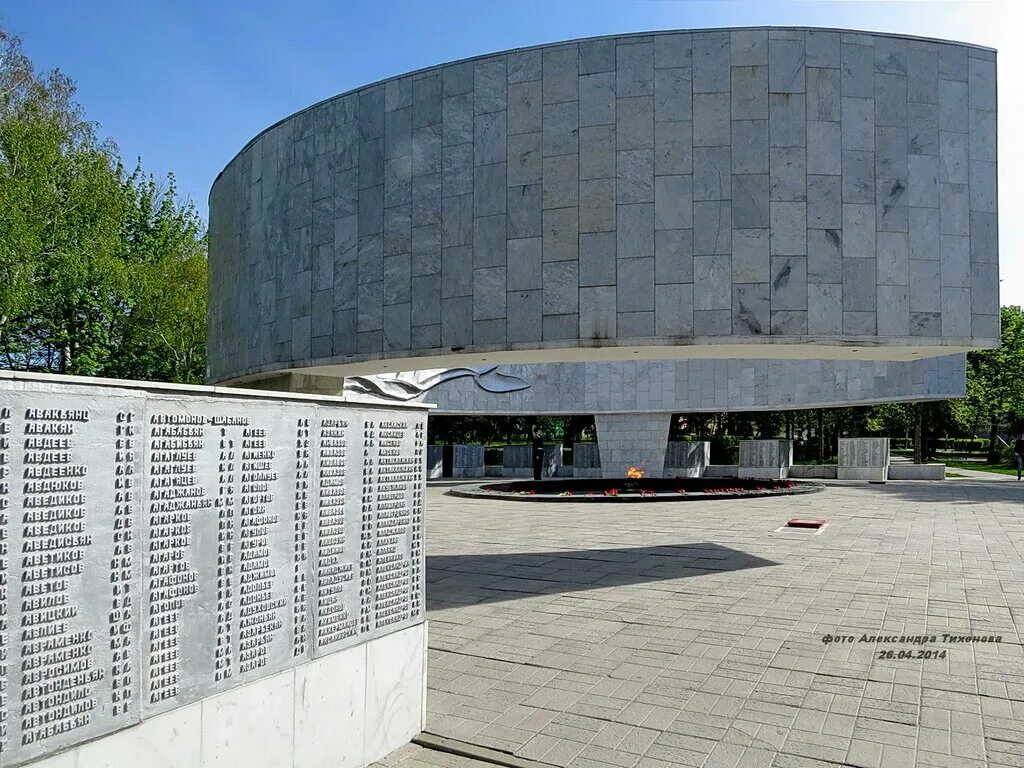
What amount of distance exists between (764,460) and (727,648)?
89.0 feet

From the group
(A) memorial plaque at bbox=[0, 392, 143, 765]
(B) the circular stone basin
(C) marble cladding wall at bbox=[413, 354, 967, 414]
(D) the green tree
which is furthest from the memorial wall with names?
(C) marble cladding wall at bbox=[413, 354, 967, 414]

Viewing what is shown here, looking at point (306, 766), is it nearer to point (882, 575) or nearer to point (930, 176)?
point (882, 575)

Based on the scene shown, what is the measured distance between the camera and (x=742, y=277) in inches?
401

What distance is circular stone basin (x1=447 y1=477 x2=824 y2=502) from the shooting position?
76.2 feet

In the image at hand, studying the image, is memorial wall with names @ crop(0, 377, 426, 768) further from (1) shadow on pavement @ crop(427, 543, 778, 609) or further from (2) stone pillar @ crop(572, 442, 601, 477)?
(2) stone pillar @ crop(572, 442, 601, 477)

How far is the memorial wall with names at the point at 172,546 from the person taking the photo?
3.19 m

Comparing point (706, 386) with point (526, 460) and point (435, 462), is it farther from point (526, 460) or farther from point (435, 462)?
point (435, 462)

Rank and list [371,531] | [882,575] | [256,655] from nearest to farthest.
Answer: [256,655] < [371,531] < [882,575]

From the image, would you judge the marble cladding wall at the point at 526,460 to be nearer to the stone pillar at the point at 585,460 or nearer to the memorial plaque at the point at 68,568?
the stone pillar at the point at 585,460

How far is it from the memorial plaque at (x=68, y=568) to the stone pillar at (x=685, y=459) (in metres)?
33.1

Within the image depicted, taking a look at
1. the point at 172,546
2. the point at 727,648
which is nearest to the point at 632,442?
the point at 727,648

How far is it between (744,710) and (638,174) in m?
7.08

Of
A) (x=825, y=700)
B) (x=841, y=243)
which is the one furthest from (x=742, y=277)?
(x=825, y=700)

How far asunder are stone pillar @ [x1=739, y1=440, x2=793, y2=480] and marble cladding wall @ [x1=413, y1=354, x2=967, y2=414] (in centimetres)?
173
